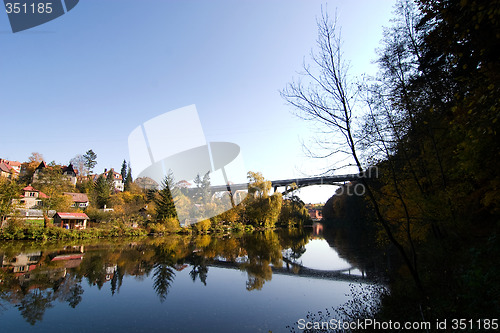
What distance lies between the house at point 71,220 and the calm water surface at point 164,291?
1431 centimetres

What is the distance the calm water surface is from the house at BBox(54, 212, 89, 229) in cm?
1431

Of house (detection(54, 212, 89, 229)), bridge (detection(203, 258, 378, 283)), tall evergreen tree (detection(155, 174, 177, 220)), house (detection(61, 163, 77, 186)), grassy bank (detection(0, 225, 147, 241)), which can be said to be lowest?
bridge (detection(203, 258, 378, 283))

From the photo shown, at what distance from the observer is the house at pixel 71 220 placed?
3092 centimetres

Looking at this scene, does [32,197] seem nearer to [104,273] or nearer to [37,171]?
[37,171]

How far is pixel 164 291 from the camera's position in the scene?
1071cm

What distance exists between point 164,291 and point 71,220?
96.1ft

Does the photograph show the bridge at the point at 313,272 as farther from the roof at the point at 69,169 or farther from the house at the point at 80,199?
the roof at the point at 69,169

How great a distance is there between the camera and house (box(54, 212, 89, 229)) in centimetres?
3092

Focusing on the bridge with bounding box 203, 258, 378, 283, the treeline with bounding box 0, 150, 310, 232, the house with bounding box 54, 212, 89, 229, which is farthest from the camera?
the house with bounding box 54, 212, 89, 229

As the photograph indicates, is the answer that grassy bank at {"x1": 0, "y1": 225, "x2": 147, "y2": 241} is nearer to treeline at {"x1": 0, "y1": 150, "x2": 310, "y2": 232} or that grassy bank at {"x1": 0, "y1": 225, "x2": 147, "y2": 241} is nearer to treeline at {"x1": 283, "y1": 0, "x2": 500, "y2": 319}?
treeline at {"x1": 0, "y1": 150, "x2": 310, "y2": 232}

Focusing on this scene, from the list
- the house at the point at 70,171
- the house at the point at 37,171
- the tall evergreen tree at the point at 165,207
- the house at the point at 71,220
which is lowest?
the house at the point at 71,220

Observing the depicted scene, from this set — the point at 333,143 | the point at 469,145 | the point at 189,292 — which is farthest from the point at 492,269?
the point at 189,292

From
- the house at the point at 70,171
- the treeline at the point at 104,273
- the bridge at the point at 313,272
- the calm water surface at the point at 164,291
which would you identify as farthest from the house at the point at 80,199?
the bridge at the point at 313,272

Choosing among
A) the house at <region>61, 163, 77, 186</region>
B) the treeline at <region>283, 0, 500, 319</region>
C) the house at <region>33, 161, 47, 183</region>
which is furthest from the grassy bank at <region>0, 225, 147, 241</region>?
the house at <region>61, 163, 77, 186</region>
